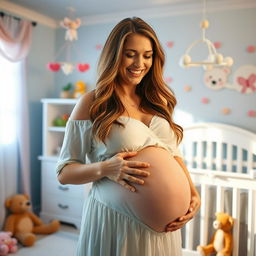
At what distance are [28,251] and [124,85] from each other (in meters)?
1.97

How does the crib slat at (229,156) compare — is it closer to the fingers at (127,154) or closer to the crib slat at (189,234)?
the crib slat at (189,234)

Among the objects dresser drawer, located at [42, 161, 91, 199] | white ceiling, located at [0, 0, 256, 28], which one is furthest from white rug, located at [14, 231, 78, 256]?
white ceiling, located at [0, 0, 256, 28]

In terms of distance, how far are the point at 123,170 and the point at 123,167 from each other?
0.04ft

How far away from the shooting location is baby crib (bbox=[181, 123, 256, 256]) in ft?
7.01

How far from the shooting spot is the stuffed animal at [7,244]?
96.9 inches

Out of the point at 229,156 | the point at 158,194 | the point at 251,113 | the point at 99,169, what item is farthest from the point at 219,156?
the point at 99,169

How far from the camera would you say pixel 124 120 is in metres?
1.11

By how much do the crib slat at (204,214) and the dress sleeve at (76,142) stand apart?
1.35 m

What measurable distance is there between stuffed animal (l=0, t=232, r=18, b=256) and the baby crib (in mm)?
1336

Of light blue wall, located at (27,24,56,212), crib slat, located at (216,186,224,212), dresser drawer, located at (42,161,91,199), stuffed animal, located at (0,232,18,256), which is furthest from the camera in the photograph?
light blue wall, located at (27,24,56,212)

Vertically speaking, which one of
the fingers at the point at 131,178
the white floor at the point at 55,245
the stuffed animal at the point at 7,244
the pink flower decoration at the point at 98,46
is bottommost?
the white floor at the point at 55,245

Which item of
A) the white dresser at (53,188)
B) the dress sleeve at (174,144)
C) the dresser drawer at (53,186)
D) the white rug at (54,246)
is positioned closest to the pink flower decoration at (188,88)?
the white dresser at (53,188)

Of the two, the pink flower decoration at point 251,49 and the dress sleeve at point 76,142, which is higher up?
the pink flower decoration at point 251,49

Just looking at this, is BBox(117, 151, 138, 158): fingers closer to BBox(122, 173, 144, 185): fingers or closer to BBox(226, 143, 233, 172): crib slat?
BBox(122, 173, 144, 185): fingers
